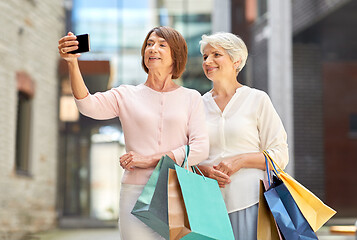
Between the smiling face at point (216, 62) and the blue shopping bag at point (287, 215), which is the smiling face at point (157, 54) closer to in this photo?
the smiling face at point (216, 62)

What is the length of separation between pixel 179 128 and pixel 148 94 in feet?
0.65

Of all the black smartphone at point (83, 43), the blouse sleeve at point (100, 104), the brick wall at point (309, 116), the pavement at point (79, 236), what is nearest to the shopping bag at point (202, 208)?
the blouse sleeve at point (100, 104)

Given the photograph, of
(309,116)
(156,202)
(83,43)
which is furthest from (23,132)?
(156,202)

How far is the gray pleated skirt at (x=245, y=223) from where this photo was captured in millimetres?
2545

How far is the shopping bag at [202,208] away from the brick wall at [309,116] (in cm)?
1391

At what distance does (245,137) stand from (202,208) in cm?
56

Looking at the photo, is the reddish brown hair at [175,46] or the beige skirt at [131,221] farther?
the reddish brown hair at [175,46]

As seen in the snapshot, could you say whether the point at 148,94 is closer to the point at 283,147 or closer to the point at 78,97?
the point at 78,97

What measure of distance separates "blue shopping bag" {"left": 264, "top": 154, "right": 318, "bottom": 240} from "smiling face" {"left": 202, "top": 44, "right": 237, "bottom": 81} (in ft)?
1.87

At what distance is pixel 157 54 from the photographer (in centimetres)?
231

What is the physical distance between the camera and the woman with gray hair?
2561 millimetres

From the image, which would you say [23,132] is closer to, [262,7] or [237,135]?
[262,7]

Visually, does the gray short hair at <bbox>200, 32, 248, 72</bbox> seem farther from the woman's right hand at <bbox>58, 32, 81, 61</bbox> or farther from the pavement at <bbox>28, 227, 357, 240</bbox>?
the pavement at <bbox>28, 227, 357, 240</bbox>

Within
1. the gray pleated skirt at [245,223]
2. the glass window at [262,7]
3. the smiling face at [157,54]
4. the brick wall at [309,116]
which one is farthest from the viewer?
the brick wall at [309,116]
